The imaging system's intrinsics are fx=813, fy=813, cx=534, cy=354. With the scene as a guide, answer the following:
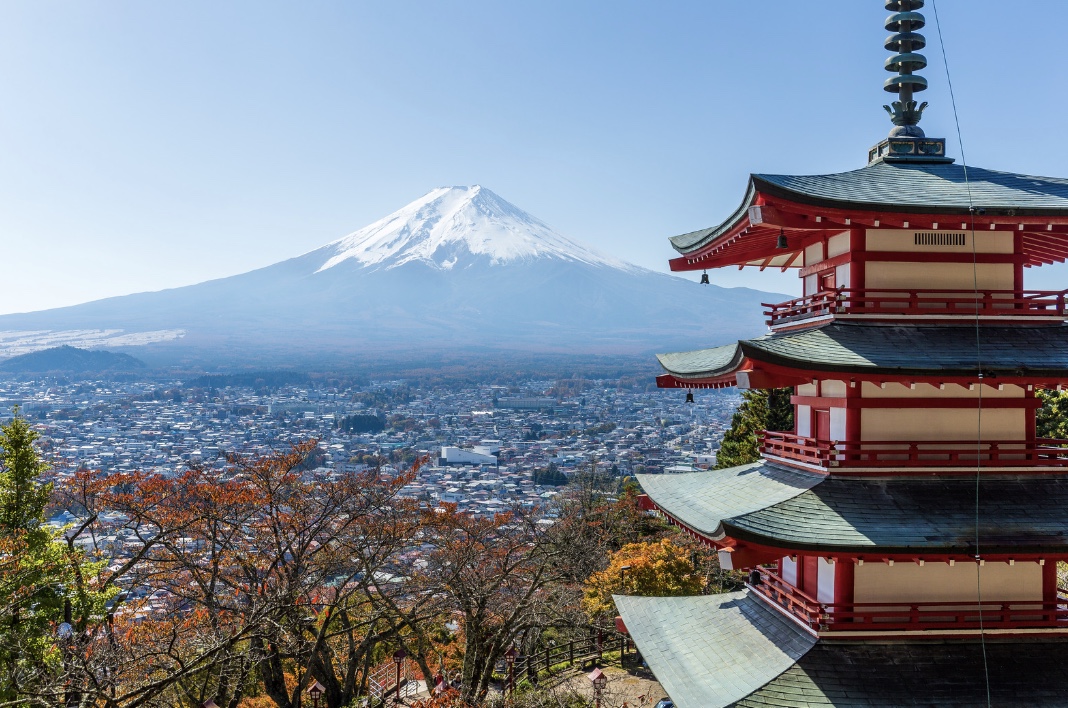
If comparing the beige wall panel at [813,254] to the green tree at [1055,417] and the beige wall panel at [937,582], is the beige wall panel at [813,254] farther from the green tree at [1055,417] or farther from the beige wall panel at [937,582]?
the green tree at [1055,417]

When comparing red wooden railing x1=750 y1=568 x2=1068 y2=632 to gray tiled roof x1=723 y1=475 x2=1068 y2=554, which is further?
red wooden railing x1=750 y1=568 x2=1068 y2=632

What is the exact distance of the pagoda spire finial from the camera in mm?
9602

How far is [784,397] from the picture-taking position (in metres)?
33.5

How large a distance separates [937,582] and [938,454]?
132cm

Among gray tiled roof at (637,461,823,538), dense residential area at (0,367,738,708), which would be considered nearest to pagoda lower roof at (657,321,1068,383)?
gray tiled roof at (637,461,823,538)

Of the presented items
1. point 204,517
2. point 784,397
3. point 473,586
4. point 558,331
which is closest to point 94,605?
point 204,517

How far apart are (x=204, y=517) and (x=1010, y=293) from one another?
43.5 feet

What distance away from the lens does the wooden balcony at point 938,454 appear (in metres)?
8.46

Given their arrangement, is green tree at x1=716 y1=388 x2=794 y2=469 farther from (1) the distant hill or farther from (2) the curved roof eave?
(1) the distant hill

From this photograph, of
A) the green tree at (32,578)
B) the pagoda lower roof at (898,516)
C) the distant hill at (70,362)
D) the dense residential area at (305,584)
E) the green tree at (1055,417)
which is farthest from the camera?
the distant hill at (70,362)

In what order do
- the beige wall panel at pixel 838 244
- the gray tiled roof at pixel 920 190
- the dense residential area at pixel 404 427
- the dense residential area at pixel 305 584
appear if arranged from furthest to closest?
the dense residential area at pixel 404 427 < the dense residential area at pixel 305 584 < the beige wall panel at pixel 838 244 < the gray tiled roof at pixel 920 190

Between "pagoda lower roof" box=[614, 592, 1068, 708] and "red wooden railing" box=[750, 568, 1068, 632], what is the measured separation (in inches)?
6.4

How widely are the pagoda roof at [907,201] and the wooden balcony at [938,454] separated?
228cm

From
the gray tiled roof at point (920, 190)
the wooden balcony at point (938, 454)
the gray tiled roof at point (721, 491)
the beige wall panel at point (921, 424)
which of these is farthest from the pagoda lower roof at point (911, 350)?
the gray tiled roof at point (721, 491)
